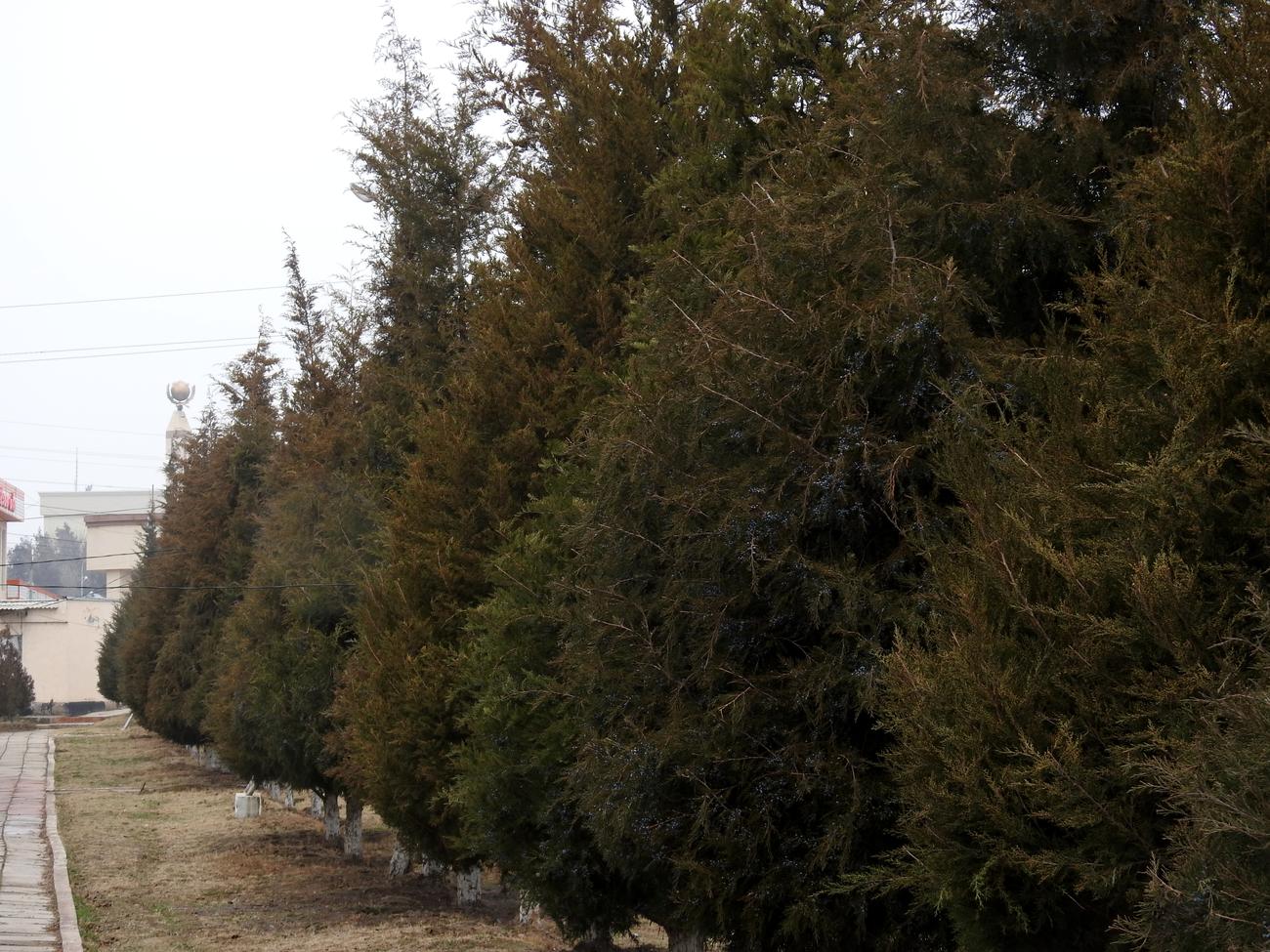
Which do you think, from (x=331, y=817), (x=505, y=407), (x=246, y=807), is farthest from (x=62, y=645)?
(x=505, y=407)

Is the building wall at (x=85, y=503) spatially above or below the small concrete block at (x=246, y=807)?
above

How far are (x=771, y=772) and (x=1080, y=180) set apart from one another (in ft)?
13.5

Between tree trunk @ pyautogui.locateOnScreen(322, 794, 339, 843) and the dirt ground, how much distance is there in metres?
0.27

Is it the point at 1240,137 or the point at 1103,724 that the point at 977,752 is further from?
the point at 1240,137

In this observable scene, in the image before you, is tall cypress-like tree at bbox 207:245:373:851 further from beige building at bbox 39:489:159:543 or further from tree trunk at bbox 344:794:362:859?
beige building at bbox 39:489:159:543

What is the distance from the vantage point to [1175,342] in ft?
18.3

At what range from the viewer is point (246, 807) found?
92.7 ft

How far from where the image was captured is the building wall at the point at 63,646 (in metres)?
82.3

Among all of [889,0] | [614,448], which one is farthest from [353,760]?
[889,0]

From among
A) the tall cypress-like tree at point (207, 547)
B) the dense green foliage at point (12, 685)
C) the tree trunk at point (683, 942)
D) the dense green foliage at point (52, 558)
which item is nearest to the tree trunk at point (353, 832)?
the tall cypress-like tree at point (207, 547)

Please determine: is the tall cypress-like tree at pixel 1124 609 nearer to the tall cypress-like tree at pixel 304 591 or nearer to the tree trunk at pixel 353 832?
the tall cypress-like tree at pixel 304 591

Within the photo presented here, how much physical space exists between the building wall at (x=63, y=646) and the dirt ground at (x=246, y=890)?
2128 inches

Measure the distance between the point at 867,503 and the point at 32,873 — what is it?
15.1 metres

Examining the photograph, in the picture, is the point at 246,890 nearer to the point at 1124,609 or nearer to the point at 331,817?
the point at 331,817
